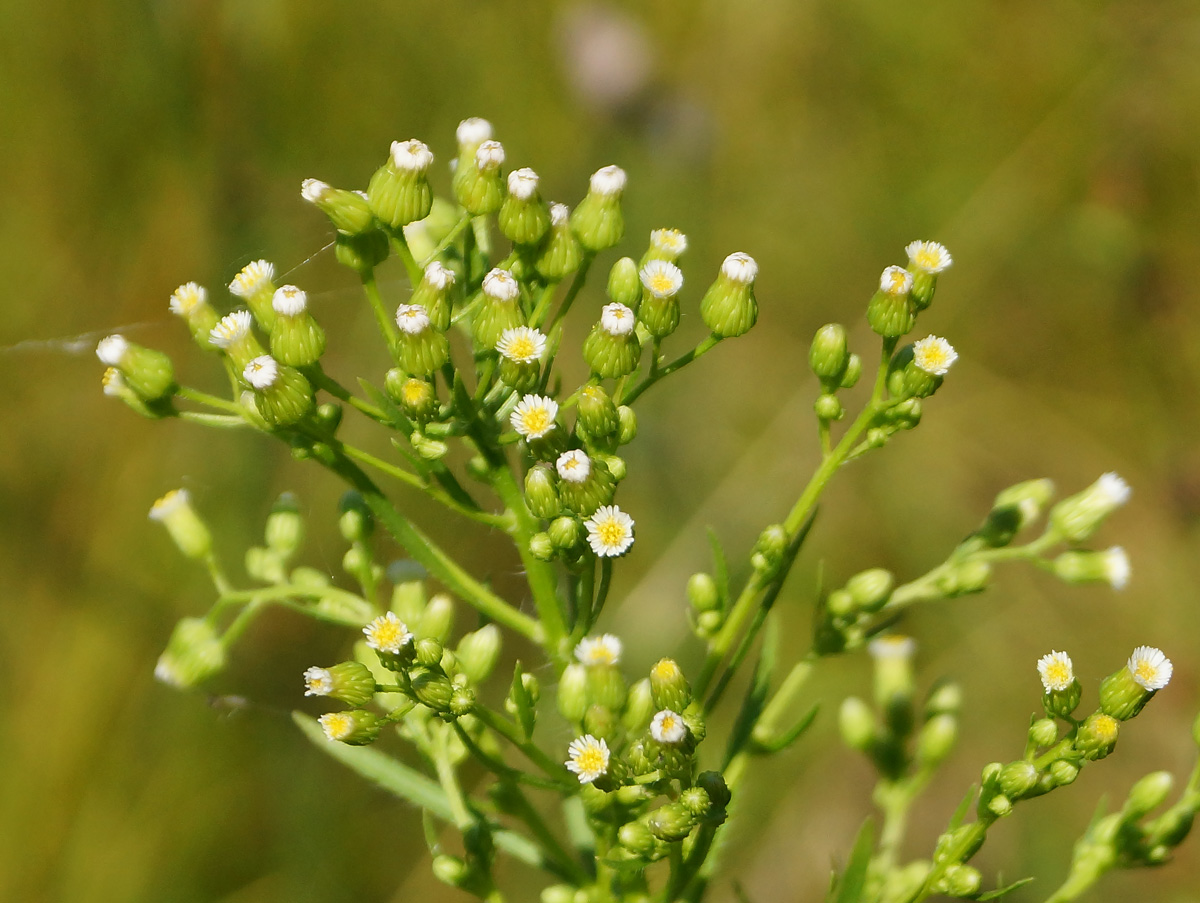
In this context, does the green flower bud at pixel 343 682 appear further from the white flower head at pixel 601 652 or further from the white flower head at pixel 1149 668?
the white flower head at pixel 1149 668

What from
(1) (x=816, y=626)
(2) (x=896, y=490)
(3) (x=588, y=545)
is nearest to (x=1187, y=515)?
(2) (x=896, y=490)

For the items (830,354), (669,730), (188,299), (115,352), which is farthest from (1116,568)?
(115,352)

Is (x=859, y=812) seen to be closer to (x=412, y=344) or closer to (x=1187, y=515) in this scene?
(x=1187, y=515)

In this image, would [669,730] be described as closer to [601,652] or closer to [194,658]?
[601,652]

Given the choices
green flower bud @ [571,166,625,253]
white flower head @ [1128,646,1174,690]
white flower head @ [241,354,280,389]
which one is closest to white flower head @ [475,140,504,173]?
green flower bud @ [571,166,625,253]

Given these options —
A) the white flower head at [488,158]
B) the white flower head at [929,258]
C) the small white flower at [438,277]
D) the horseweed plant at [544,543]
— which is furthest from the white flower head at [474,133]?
the white flower head at [929,258]

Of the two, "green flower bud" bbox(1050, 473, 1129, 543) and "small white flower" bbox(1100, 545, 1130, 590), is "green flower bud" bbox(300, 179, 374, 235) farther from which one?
"small white flower" bbox(1100, 545, 1130, 590)

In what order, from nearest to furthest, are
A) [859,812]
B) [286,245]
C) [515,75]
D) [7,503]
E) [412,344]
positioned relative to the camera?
[412,344] → [286,245] → [7,503] → [859,812] → [515,75]

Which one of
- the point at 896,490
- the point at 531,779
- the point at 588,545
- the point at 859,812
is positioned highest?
the point at 896,490
